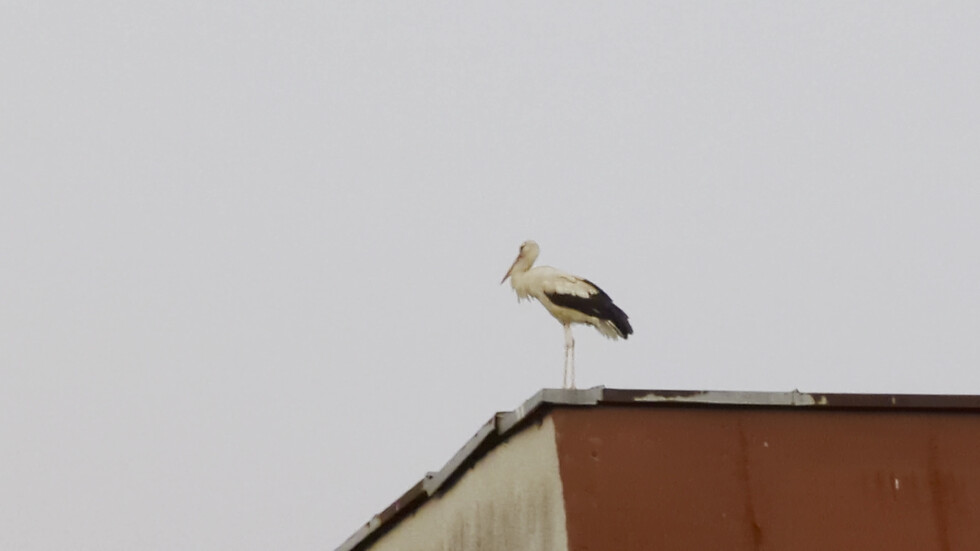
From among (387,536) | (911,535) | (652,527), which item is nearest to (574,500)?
(652,527)

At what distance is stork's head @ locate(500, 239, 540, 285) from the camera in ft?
61.8

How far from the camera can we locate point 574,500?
30.7ft

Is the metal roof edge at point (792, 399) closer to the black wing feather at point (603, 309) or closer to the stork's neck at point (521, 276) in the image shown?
the black wing feather at point (603, 309)

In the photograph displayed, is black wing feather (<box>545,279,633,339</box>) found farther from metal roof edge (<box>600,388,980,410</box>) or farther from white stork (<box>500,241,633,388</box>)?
metal roof edge (<box>600,388,980,410</box>)

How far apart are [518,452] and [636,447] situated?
0.88m

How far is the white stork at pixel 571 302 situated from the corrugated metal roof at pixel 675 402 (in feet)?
20.0

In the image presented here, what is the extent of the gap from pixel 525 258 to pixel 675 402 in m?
9.15

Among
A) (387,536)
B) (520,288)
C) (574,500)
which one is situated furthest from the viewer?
(520,288)

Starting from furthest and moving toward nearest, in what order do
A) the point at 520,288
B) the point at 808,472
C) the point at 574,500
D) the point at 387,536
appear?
the point at 520,288, the point at 387,536, the point at 808,472, the point at 574,500

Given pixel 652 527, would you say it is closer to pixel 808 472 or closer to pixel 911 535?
pixel 808 472

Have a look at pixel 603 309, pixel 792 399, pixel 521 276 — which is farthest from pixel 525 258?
pixel 792 399

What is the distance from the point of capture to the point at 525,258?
18.9m

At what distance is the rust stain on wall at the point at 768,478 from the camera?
9.52 meters

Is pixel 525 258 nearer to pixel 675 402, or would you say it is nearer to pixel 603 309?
pixel 603 309
